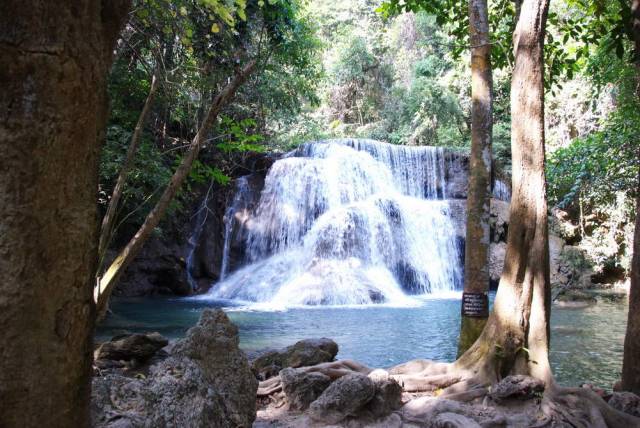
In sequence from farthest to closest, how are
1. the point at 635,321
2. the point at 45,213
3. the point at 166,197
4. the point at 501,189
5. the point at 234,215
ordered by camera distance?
the point at 501,189 < the point at 234,215 < the point at 166,197 < the point at 635,321 < the point at 45,213

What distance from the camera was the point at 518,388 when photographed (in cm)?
385

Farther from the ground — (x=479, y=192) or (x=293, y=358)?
(x=479, y=192)

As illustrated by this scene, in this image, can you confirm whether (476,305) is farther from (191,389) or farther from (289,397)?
(191,389)

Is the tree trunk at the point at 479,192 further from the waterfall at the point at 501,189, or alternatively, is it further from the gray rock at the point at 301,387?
the waterfall at the point at 501,189

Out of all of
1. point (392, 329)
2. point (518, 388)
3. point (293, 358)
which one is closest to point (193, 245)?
point (392, 329)

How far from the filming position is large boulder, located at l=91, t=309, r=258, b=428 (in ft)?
8.21

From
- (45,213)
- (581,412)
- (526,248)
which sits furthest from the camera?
(526,248)

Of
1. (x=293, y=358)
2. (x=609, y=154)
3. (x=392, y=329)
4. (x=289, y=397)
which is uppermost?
(x=609, y=154)

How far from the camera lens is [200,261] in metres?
17.6

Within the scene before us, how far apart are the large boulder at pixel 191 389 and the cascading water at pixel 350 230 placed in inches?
382

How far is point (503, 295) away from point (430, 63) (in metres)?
23.8

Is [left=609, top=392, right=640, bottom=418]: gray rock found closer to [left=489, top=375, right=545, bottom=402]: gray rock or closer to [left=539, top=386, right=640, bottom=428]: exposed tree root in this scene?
[left=539, top=386, right=640, bottom=428]: exposed tree root

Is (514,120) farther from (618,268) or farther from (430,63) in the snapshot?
(430,63)

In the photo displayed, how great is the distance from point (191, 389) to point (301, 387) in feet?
5.01
